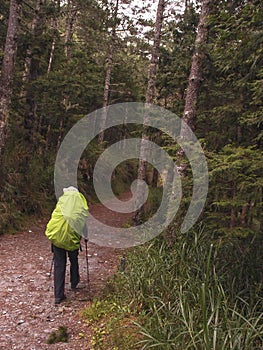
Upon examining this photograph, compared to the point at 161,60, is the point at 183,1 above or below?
above

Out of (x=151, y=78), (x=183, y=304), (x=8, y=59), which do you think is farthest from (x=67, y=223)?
(x=151, y=78)

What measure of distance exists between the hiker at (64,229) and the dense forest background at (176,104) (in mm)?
1699

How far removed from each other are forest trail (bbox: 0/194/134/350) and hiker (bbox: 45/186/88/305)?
402mm

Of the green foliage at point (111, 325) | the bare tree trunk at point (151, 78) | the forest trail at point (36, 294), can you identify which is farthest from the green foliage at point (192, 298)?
the bare tree trunk at point (151, 78)

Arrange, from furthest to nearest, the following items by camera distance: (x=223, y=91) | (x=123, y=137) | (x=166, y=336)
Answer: (x=123, y=137), (x=223, y=91), (x=166, y=336)

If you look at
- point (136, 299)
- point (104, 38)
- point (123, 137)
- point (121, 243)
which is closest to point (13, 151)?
point (121, 243)

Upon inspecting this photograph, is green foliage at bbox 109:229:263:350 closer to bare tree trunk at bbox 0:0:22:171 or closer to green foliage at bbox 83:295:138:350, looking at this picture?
green foliage at bbox 83:295:138:350

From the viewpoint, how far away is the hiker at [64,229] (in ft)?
18.5

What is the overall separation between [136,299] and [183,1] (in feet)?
48.0

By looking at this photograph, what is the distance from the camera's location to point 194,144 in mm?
6262

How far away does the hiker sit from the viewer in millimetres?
5625

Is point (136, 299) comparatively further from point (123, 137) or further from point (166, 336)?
point (123, 137)

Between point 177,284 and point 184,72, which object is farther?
point 184,72

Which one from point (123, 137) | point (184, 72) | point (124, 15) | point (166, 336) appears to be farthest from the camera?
point (123, 137)
